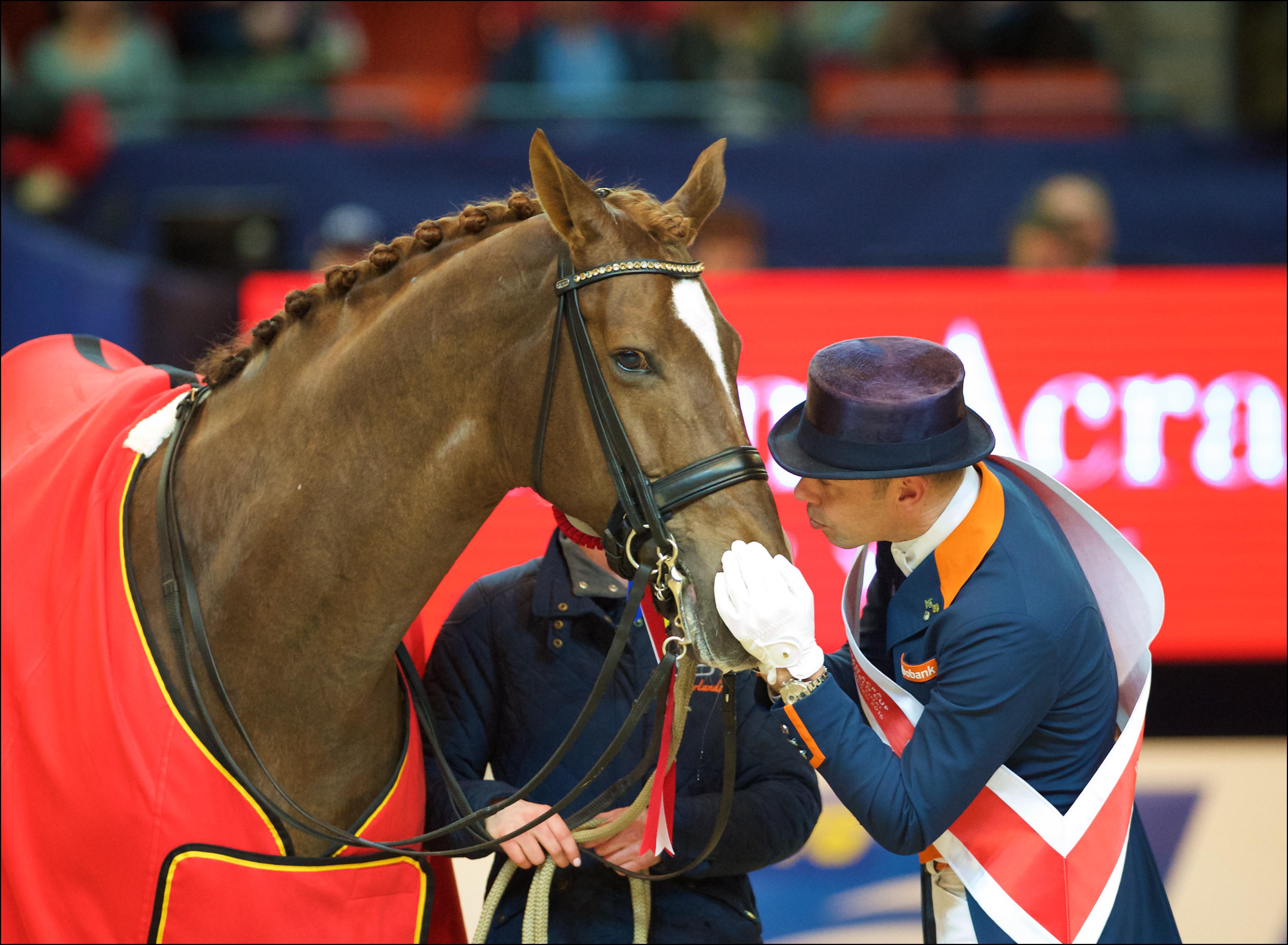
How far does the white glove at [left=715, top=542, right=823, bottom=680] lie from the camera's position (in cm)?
159

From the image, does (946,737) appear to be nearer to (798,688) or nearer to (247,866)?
(798,688)

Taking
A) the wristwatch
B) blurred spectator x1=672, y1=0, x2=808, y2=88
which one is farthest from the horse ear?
blurred spectator x1=672, y1=0, x2=808, y2=88

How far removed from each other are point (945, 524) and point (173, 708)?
4.00 ft

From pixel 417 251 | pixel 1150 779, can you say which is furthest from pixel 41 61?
pixel 1150 779

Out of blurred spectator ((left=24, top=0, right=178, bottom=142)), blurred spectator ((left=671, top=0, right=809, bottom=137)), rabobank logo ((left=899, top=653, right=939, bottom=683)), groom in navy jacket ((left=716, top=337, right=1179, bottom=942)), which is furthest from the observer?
blurred spectator ((left=671, top=0, right=809, bottom=137))

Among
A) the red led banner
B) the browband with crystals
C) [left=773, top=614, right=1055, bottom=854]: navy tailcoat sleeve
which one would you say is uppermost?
the browband with crystals

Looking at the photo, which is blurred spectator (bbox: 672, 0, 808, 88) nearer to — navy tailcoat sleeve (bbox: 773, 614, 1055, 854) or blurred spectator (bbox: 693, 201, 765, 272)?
blurred spectator (bbox: 693, 201, 765, 272)

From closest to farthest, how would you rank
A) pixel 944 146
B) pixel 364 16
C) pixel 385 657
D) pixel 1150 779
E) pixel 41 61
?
pixel 385 657 → pixel 1150 779 → pixel 944 146 → pixel 41 61 → pixel 364 16

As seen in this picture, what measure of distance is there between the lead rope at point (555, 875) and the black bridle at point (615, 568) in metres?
0.03

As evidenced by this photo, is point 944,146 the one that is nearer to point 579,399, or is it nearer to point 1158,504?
point 1158,504

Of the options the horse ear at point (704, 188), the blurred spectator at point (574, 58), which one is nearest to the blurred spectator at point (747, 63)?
the blurred spectator at point (574, 58)

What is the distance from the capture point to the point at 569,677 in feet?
6.91

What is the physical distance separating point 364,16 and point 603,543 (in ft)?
28.3

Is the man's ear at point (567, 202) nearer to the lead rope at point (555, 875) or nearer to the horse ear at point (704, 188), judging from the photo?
the horse ear at point (704, 188)
